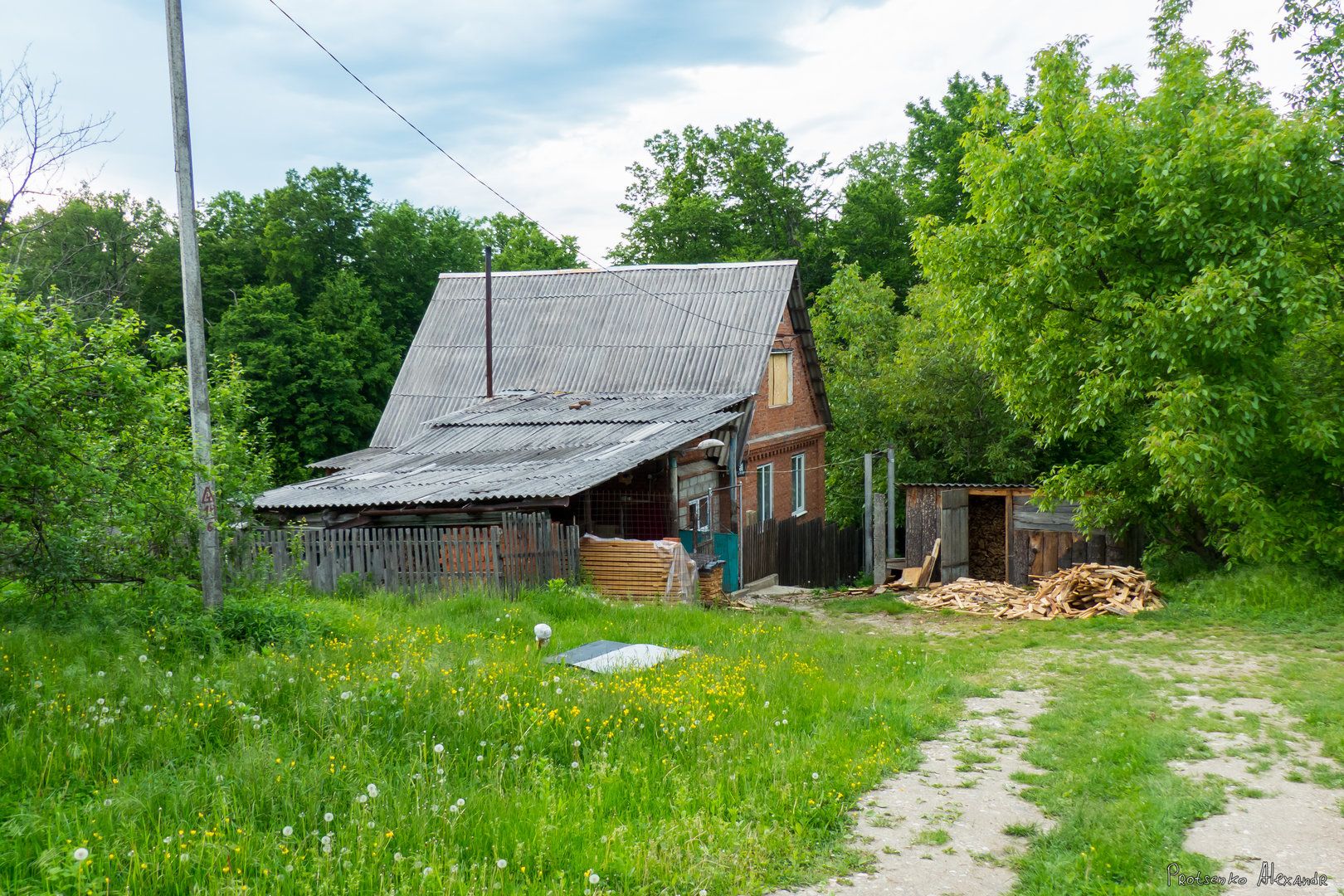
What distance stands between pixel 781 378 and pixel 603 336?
4.51m

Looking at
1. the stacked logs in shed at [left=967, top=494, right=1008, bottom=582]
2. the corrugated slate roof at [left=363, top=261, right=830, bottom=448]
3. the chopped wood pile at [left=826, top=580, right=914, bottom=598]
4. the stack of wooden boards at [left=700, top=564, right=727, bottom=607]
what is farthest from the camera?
the corrugated slate roof at [left=363, top=261, right=830, bottom=448]

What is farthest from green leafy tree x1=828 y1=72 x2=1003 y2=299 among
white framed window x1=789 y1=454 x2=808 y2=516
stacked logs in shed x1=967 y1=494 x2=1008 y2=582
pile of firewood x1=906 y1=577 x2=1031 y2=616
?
pile of firewood x1=906 y1=577 x2=1031 y2=616

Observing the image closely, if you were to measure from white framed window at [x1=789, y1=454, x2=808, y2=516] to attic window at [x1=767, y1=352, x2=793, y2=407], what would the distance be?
1895 millimetres

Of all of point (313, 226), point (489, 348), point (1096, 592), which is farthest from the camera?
point (313, 226)

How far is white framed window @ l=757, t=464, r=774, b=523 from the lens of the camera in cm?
2383

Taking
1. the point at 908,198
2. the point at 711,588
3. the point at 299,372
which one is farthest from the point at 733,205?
the point at 711,588

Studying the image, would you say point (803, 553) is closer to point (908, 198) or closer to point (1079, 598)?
point (1079, 598)

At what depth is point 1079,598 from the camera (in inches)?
615

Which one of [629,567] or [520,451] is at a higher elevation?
[520,451]

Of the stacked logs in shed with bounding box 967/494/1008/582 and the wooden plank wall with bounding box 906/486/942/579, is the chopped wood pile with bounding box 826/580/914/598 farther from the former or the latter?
the stacked logs in shed with bounding box 967/494/1008/582

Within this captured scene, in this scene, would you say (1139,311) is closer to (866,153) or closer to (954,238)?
(954,238)

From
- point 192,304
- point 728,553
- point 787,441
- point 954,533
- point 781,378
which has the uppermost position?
point 781,378

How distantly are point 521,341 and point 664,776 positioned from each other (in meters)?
20.4

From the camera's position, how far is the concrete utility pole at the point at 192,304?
8.80 m
